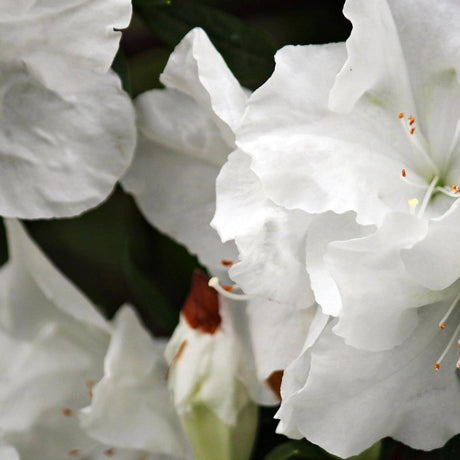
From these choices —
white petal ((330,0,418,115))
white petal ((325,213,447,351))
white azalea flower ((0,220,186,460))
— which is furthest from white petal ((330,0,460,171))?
white azalea flower ((0,220,186,460))

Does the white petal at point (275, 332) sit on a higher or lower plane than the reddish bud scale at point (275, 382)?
higher

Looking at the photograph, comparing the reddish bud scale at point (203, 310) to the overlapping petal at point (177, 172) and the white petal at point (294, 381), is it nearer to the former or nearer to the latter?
the overlapping petal at point (177, 172)

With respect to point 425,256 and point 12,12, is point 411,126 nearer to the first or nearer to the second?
point 425,256

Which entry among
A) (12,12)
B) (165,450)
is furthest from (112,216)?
(12,12)

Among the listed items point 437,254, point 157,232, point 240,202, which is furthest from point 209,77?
point 157,232

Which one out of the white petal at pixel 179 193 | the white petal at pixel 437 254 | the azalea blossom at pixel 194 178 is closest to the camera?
the white petal at pixel 437 254

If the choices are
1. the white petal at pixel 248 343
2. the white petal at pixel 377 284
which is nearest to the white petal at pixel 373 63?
the white petal at pixel 377 284

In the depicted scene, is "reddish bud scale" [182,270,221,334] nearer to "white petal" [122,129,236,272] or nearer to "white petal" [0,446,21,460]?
"white petal" [122,129,236,272]
